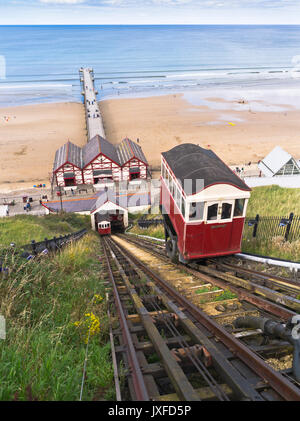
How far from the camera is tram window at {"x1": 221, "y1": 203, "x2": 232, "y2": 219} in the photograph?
8500 mm

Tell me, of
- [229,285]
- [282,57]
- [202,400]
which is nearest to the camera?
[202,400]

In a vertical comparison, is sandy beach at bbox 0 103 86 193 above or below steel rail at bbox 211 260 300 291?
above

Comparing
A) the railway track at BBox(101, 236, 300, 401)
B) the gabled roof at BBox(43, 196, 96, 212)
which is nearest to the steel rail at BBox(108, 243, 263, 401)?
the railway track at BBox(101, 236, 300, 401)

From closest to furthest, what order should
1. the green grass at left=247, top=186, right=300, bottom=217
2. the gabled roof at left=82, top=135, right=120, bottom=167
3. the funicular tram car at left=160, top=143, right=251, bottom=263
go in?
1. the funicular tram car at left=160, top=143, right=251, bottom=263
2. the green grass at left=247, top=186, right=300, bottom=217
3. the gabled roof at left=82, top=135, right=120, bottom=167

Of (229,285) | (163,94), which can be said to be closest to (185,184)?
(229,285)

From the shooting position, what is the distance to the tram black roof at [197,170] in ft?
27.4

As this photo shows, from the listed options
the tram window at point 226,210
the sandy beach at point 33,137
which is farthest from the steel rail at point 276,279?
the sandy beach at point 33,137

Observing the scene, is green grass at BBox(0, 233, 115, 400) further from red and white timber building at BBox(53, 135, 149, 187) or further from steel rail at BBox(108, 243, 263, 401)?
red and white timber building at BBox(53, 135, 149, 187)

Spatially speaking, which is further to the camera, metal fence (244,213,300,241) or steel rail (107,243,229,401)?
metal fence (244,213,300,241)

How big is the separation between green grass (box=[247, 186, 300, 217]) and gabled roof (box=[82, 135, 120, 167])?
17.9 m

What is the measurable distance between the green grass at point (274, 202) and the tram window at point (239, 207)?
6952 mm
